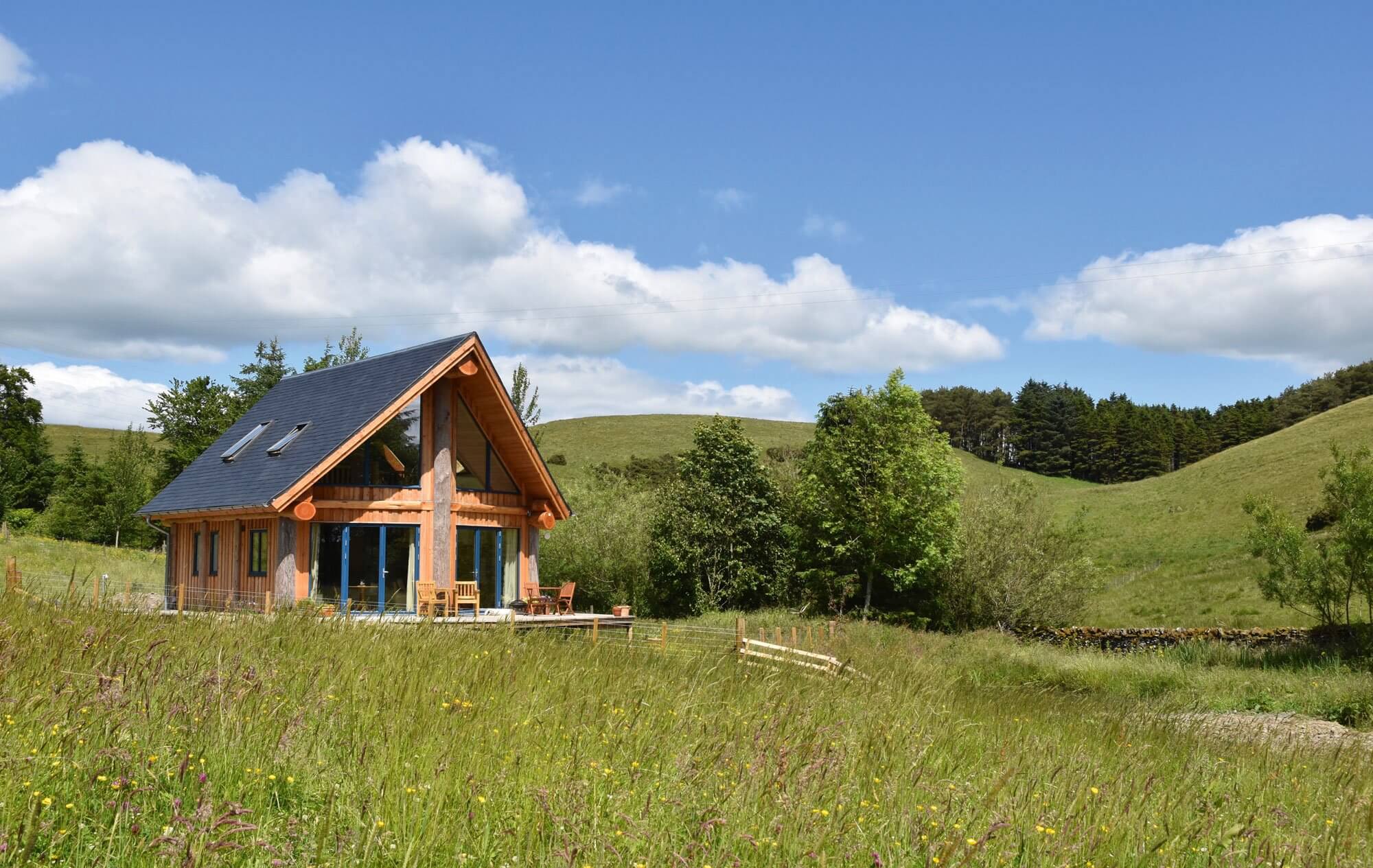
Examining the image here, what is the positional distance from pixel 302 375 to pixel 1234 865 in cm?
2940

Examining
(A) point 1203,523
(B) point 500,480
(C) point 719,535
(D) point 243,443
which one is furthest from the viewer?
(A) point 1203,523

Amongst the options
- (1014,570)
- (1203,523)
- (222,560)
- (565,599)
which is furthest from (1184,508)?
(222,560)

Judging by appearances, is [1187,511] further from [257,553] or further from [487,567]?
[257,553]

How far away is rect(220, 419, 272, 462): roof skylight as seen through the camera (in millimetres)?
26656

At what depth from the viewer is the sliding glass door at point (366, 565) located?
2316cm

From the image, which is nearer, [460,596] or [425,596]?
[425,596]

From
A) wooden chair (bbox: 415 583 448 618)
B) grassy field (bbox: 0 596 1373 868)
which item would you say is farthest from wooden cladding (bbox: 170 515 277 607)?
grassy field (bbox: 0 596 1373 868)

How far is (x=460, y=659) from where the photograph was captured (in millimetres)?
7031

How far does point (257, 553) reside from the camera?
78.7ft

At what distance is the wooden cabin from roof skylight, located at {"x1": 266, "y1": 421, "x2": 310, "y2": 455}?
0.14ft

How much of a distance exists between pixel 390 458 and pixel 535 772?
20519mm

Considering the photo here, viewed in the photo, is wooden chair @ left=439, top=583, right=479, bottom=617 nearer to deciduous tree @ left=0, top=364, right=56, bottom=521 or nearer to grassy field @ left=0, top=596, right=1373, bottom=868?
grassy field @ left=0, top=596, right=1373, bottom=868

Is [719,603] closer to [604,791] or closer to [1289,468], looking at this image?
[604,791]

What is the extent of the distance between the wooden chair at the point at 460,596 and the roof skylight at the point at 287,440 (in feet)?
17.0
